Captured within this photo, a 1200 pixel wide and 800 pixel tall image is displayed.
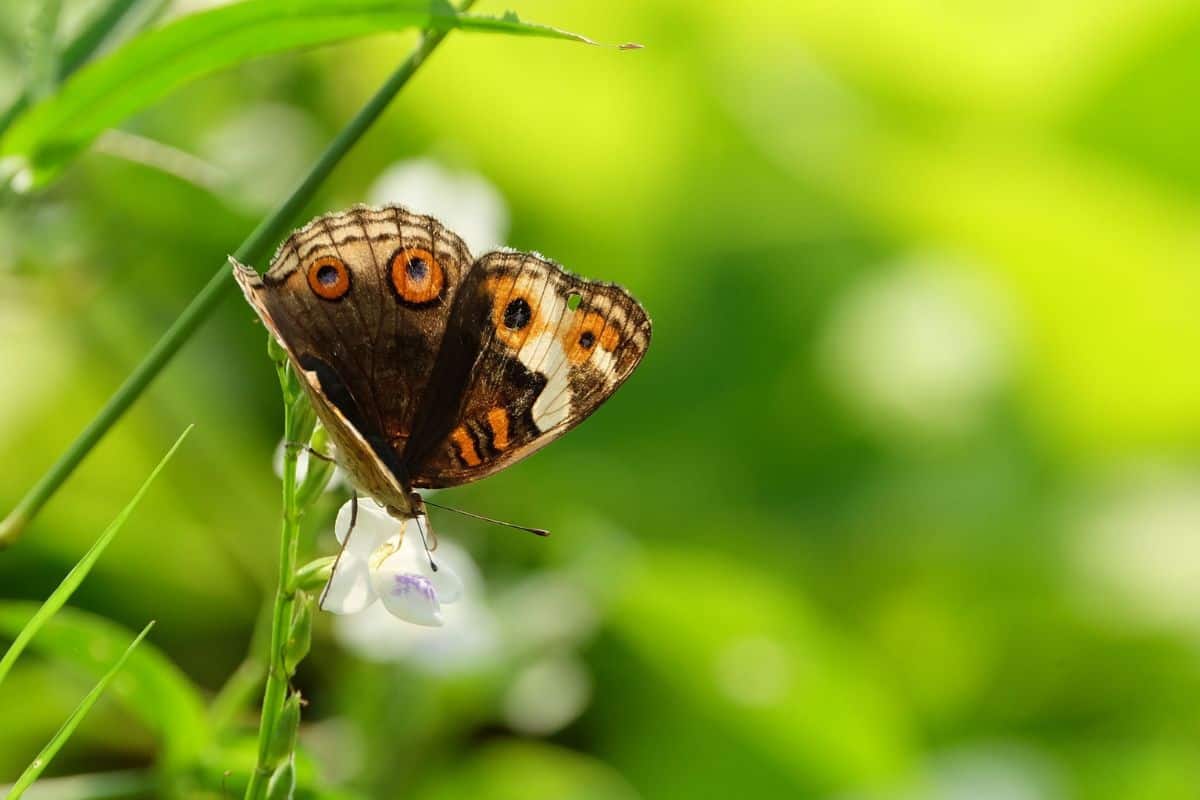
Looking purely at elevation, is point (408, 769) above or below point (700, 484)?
below

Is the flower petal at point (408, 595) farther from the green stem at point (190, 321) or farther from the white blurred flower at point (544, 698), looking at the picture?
the white blurred flower at point (544, 698)

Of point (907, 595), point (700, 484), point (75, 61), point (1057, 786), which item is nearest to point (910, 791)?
point (1057, 786)

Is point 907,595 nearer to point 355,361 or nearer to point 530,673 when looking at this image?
point 530,673

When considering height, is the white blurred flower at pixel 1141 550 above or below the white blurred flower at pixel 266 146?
above

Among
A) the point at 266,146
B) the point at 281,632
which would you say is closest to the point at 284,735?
the point at 281,632

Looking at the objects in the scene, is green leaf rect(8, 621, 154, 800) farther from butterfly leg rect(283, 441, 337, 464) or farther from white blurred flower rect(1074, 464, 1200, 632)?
white blurred flower rect(1074, 464, 1200, 632)

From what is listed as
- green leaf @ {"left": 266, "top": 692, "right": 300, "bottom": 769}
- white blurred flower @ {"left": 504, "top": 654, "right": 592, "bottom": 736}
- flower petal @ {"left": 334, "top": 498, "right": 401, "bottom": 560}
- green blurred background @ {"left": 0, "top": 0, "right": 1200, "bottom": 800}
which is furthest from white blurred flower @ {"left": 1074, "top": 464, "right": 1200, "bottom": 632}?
green leaf @ {"left": 266, "top": 692, "right": 300, "bottom": 769}

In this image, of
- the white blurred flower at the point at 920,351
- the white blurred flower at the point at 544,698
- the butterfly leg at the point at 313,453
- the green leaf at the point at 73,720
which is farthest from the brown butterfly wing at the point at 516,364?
the white blurred flower at the point at 920,351
